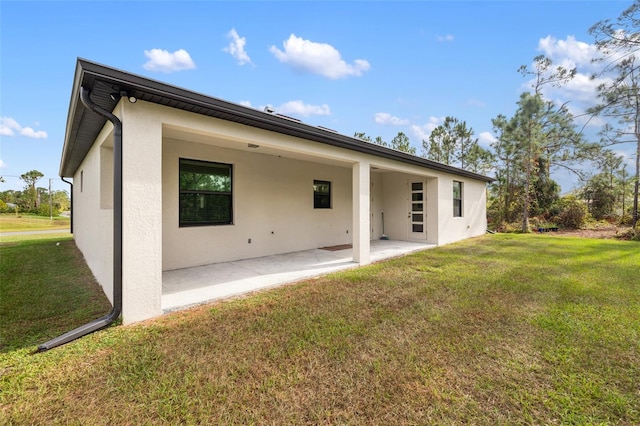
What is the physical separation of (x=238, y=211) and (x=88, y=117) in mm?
3298

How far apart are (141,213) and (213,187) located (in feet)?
10.3

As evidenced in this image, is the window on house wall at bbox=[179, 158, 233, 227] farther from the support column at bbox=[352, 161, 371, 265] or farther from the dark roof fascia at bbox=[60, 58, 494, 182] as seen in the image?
the support column at bbox=[352, 161, 371, 265]

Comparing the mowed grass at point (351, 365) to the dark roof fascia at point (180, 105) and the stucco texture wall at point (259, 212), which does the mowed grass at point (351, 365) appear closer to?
the stucco texture wall at point (259, 212)

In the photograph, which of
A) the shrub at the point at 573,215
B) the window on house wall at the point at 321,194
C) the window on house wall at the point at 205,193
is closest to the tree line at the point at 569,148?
the shrub at the point at 573,215

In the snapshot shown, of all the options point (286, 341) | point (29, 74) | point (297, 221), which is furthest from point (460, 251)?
point (29, 74)

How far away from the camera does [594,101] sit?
13.5 m

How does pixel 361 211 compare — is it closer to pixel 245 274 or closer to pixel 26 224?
pixel 245 274

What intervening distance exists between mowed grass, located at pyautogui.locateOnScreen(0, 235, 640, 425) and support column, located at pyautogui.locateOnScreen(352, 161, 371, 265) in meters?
2.15

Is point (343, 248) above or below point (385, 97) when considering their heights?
below

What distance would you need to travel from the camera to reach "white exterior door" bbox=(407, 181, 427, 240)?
9859 millimetres

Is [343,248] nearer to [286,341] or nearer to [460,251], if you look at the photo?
[460,251]

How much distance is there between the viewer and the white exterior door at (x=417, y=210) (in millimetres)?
9859

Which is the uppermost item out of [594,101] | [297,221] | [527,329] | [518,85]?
[518,85]

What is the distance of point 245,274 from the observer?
544cm
